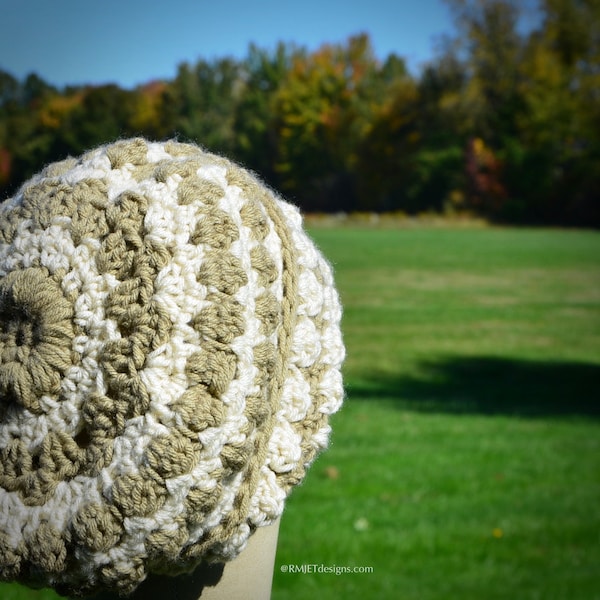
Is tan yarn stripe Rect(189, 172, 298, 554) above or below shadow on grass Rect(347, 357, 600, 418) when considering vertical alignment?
above

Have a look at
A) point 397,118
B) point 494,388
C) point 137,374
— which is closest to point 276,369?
point 137,374

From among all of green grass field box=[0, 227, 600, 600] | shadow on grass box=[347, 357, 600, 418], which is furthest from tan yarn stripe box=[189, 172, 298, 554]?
shadow on grass box=[347, 357, 600, 418]

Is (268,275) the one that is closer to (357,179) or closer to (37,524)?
(37,524)

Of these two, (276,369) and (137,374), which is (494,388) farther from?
(137,374)

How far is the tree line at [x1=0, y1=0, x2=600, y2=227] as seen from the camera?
137 feet

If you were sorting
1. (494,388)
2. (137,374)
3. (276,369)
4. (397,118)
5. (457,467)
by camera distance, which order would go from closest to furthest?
1. (137,374)
2. (276,369)
3. (457,467)
4. (494,388)
5. (397,118)

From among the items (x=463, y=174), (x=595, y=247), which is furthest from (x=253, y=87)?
(x=595, y=247)

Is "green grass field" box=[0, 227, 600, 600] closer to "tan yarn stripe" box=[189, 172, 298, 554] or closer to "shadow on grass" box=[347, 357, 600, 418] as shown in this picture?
"shadow on grass" box=[347, 357, 600, 418]

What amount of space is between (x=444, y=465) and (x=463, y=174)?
39.8 metres

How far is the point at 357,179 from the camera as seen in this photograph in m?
47.3

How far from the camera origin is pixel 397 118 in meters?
47.3

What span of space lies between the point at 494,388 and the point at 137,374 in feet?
27.5

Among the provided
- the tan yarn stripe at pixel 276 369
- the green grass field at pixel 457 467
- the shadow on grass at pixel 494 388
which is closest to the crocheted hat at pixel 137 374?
the tan yarn stripe at pixel 276 369

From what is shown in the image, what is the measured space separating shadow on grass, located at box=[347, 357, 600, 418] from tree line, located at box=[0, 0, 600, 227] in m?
30.6
